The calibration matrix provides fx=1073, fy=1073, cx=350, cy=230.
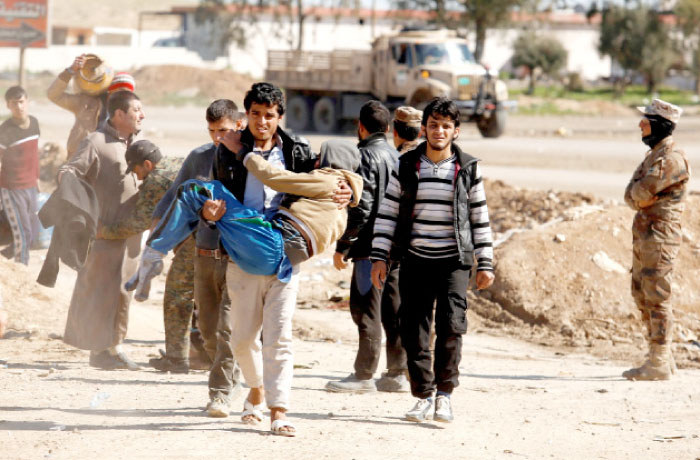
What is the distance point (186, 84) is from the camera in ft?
162

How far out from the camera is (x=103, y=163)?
698 cm

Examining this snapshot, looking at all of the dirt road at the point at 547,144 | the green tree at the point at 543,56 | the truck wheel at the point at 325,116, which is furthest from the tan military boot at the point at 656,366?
the green tree at the point at 543,56

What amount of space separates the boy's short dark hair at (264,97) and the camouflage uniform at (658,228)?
3.09 metres

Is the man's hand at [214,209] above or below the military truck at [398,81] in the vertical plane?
below

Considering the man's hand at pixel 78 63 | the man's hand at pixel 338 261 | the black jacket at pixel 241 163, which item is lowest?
the man's hand at pixel 338 261

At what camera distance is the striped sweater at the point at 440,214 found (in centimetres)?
564

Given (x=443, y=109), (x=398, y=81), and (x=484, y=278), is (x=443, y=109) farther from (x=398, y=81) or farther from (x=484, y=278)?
(x=398, y=81)

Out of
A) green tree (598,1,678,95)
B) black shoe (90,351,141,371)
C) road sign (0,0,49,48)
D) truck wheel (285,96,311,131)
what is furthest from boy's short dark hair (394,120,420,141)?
green tree (598,1,678,95)

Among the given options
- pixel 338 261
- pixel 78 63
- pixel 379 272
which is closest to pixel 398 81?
pixel 78 63

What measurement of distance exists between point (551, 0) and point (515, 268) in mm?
56778

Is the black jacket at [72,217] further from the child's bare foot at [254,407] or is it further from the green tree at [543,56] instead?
the green tree at [543,56]

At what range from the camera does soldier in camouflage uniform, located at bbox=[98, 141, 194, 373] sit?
6766 mm

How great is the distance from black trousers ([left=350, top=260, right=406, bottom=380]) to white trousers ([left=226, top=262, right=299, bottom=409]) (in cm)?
145

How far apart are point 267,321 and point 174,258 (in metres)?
1.75
